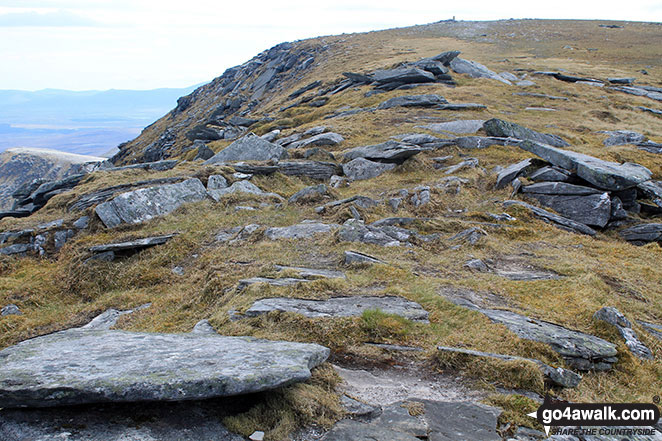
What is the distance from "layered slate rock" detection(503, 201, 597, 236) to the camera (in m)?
15.3

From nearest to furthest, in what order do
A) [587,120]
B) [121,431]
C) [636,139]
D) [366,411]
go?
[121,431]
[366,411]
[636,139]
[587,120]

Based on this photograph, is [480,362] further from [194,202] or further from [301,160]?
[301,160]

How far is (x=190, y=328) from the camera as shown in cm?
847

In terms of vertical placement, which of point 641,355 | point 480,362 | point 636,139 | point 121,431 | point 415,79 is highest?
point 415,79

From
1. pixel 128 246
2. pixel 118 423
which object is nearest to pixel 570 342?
pixel 118 423

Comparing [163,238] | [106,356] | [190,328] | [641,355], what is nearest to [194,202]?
[163,238]

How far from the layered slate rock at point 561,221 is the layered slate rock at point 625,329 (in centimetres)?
765

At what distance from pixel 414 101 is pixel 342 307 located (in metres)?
27.8

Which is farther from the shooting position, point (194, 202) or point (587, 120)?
point (587, 120)

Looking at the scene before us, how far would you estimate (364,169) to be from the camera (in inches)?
840

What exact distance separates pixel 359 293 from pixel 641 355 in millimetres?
5459

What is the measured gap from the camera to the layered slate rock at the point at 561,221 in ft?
50.3

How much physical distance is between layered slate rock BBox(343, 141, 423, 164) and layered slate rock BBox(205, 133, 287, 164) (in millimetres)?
4184

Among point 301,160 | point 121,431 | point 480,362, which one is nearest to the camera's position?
point 121,431
